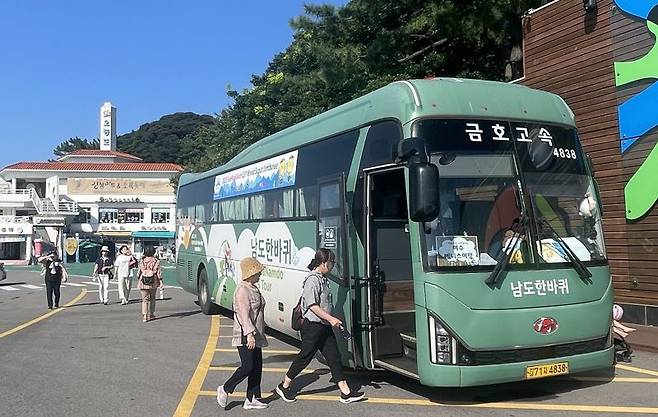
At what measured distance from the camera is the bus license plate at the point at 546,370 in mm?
6223

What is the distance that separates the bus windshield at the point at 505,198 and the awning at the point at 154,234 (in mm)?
56766

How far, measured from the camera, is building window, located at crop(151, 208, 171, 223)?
62.2 metres

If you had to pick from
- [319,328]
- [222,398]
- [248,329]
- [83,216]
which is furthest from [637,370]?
[83,216]

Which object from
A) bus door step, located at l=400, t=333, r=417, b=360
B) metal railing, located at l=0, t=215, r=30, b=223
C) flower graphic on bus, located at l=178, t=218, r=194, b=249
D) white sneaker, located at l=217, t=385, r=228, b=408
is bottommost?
white sneaker, located at l=217, t=385, r=228, b=408

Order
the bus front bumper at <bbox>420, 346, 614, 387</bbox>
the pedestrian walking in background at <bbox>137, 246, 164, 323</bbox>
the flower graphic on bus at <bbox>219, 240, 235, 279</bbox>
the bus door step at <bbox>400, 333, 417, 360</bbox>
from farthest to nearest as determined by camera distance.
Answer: the pedestrian walking in background at <bbox>137, 246, 164, 323</bbox> → the flower graphic on bus at <bbox>219, 240, 235, 279</bbox> → the bus door step at <bbox>400, 333, 417, 360</bbox> → the bus front bumper at <bbox>420, 346, 614, 387</bbox>

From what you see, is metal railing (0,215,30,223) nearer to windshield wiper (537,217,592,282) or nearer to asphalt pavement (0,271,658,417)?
asphalt pavement (0,271,658,417)

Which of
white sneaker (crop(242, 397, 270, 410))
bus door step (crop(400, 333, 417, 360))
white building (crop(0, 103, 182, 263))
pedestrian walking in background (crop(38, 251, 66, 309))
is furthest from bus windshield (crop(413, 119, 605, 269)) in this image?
white building (crop(0, 103, 182, 263))

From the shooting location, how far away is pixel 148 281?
14102 millimetres

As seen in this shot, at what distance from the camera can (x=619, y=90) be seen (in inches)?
488

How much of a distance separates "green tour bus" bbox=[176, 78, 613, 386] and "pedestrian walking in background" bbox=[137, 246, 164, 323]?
6986 millimetres

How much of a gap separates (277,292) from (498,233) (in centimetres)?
452

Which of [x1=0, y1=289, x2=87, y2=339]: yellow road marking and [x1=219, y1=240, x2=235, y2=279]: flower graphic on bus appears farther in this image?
[x1=0, y1=289, x2=87, y2=339]: yellow road marking

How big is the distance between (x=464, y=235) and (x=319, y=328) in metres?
1.89

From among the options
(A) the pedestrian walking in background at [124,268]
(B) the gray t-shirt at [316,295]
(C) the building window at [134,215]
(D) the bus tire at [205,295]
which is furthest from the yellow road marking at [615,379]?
(C) the building window at [134,215]
